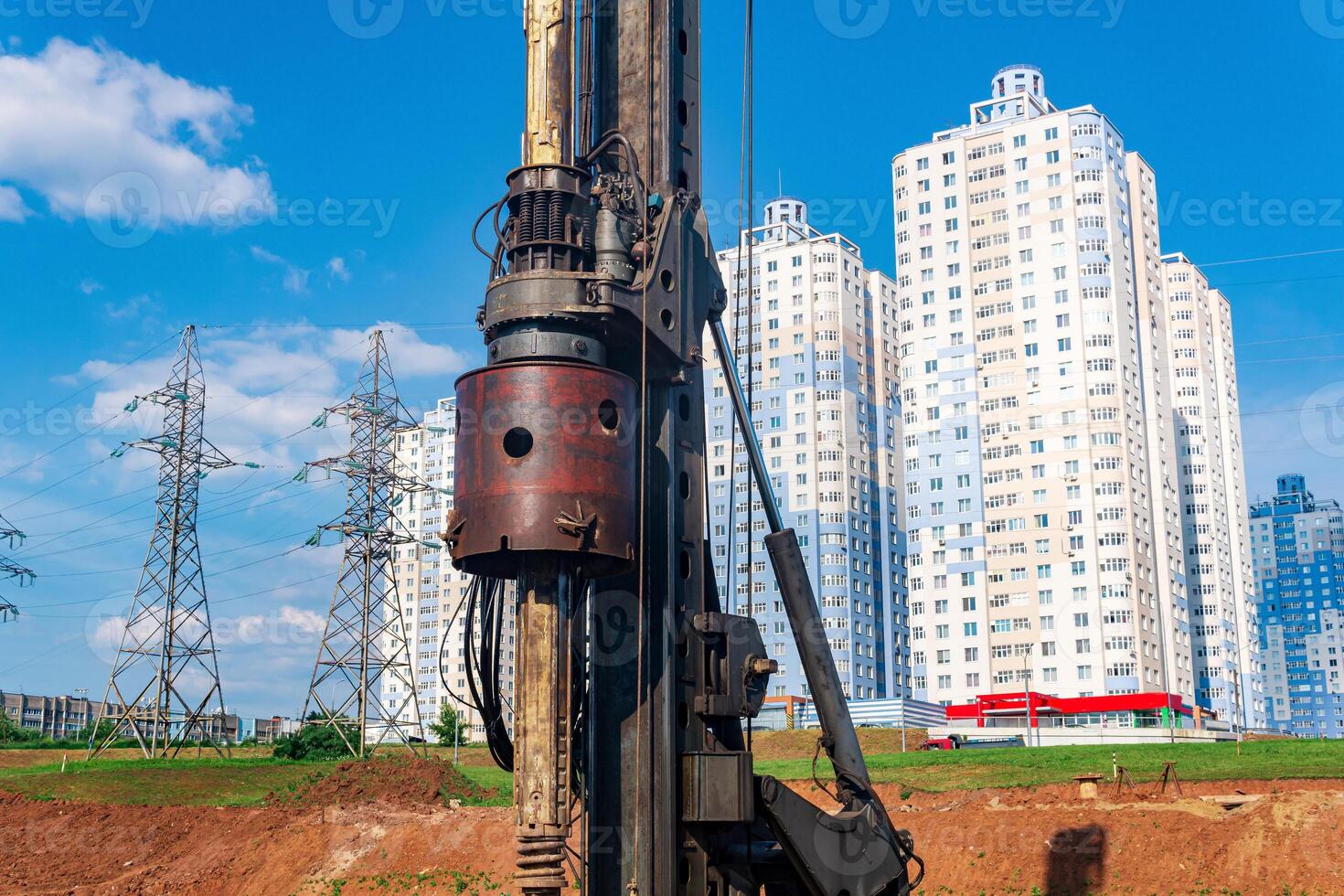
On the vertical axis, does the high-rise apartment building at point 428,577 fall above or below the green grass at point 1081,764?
above

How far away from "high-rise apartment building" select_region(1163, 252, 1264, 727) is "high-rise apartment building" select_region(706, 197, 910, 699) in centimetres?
2702

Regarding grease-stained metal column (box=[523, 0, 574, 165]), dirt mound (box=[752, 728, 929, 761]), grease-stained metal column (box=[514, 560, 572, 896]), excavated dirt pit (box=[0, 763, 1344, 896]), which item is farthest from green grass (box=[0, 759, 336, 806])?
grease-stained metal column (box=[523, 0, 574, 165])

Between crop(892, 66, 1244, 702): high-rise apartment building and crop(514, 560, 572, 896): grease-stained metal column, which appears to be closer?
crop(514, 560, 572, 896): grease-stained metal column

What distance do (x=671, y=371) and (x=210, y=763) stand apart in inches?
1898

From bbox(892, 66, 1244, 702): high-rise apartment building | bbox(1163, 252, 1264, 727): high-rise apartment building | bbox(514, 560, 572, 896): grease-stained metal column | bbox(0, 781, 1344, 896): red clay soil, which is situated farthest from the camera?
bbox(1163, 252, 1264, 727): high-rise apartment building

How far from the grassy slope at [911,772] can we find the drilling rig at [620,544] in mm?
28183

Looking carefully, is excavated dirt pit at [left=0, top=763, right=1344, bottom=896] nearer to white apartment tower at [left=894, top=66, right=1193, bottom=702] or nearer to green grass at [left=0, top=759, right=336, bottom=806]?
green grass at [left=0, top=759, right=336, bottom=806]

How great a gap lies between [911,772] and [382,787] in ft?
58.0

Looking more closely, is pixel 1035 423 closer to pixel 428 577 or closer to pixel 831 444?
pixel 831 444

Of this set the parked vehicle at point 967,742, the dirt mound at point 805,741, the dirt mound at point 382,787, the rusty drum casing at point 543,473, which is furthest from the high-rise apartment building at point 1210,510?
the rusty drum casing at point 543,473

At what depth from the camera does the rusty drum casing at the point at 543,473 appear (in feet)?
31.1

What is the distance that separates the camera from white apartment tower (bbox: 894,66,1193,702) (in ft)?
325

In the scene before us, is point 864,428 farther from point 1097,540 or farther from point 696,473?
point 696,473

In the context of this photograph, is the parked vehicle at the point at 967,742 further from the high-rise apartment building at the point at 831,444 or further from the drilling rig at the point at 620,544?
the drilling rig at the point at 620,544
